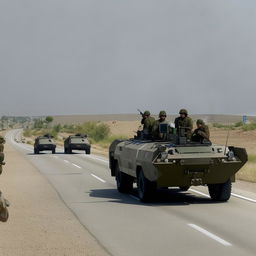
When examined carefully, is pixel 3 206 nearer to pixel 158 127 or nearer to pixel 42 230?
pixel 42 230

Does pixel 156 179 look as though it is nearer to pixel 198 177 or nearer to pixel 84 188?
pixel 198 177

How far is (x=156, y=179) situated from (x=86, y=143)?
109 feet

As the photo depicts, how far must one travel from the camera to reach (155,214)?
12.6 m

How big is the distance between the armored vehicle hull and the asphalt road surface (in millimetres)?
441

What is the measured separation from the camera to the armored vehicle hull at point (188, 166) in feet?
45.8

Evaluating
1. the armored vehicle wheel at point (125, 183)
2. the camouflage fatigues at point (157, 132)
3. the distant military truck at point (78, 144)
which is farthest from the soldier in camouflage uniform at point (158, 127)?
the distant military truck at point (78, 144)

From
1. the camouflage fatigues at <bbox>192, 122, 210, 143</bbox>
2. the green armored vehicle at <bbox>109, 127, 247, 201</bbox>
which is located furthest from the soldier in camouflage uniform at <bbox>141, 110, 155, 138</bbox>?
the camouflage fatigues at <bbox>192, 122, 210, 143</bbox>

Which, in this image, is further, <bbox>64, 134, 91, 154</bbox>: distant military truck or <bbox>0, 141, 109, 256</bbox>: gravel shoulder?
<bbox>64, 134, 91, 154</bbox>: distant military truck

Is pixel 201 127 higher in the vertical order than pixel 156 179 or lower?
higher

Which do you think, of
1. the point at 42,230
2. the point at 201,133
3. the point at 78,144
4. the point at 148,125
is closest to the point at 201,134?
the point at 201,133

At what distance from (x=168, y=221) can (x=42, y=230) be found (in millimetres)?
2372

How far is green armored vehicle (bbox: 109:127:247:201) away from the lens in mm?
13961

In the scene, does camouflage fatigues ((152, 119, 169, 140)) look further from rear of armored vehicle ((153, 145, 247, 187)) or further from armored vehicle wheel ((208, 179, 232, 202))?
armored vehicle wheel ((208, 179, 232, 202))

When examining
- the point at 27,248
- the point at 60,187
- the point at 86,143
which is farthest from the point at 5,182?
the point at 86,143
